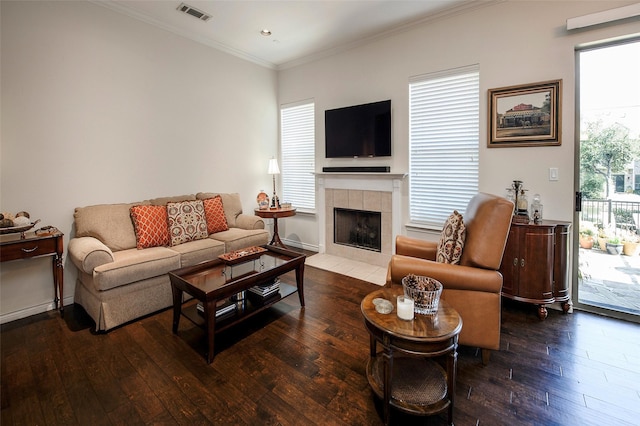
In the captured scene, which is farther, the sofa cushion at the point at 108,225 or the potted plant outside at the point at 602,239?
the sofa cushion at the point at 108,225

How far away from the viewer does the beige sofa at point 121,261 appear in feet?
8.17

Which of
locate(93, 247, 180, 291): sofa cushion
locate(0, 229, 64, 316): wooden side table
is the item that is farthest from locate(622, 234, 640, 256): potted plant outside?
locate(0, 229, 64, 316): wooden side table

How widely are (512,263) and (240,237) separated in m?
2.82

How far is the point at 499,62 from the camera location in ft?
10.1

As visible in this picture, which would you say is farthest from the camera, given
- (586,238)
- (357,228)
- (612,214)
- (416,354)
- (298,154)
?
(298,154)

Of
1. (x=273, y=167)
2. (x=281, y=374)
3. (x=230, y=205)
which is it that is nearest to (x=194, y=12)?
(x=273, y=167)

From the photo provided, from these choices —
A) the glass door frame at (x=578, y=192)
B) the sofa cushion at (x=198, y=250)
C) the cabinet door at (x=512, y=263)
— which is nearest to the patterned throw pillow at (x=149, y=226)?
the sofa cushion at (x=198, y=250)

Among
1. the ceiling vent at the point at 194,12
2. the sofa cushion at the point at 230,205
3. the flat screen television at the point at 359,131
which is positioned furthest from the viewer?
the sofa cushion at the point at 230,205

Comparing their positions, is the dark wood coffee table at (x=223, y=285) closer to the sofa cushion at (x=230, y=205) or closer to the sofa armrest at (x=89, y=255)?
the sofa armrest at (x=89, y=255)

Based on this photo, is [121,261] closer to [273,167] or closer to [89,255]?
[89,255]

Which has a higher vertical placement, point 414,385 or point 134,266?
point 134,266

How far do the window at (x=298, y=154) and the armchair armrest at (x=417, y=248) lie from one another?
7.78ft

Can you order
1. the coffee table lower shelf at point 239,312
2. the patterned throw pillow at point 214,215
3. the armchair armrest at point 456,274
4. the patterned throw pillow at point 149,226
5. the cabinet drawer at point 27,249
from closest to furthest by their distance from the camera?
the armchair armrest at point 456,274, the coffee table lower shelf at point 239,312, the cabinet drawer at point 27,249, the patterned throw pillow at point 149,226, the patterned throw pillow at point 214,215

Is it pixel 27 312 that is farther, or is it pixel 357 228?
pixel 357 228
